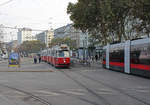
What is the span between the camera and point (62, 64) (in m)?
26.8

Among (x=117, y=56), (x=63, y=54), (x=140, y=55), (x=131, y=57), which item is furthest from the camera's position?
(x=63, y=54)

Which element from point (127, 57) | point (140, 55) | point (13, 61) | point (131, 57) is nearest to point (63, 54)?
point (13, 61)

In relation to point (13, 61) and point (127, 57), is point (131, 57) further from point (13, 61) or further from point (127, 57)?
point (13, 61)

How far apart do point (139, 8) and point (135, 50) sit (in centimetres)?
645

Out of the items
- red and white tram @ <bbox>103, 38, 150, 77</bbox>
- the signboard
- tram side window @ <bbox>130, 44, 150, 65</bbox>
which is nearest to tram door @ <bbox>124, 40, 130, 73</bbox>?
red and white tram @ <bbox>103, 38, 150, 77</bbox>

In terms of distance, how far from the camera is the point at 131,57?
1828 centimetres

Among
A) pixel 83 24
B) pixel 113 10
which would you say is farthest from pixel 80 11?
pixel 113 10

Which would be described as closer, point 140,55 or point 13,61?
point 140,55

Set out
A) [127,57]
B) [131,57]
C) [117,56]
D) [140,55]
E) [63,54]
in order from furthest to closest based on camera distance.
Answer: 1. [63,54]
2. [117,56]
3. [127,57]
4. [131,57]
5. [140,55]

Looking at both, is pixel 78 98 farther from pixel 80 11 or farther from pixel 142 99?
pixel 80 11

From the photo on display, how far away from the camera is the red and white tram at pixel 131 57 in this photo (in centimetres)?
1593

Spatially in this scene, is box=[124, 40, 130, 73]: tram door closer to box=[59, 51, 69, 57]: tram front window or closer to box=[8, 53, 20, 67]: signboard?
box=[59, 51, 69, 57]: tram front window

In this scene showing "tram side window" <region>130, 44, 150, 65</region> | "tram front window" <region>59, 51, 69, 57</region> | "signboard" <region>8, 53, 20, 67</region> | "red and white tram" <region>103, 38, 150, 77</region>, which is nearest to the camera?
"tram side window" <region>130, 44, 150, 65</region>

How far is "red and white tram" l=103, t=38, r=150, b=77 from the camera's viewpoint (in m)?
15.9
